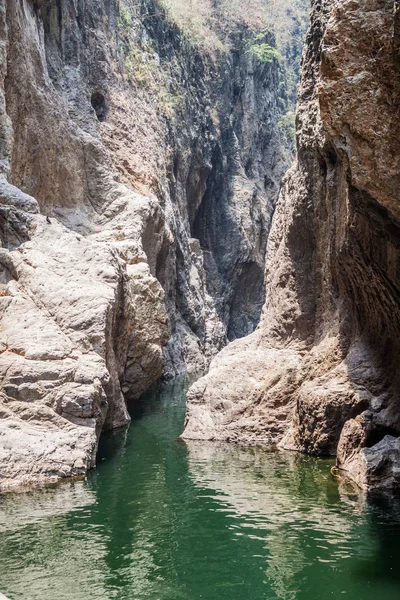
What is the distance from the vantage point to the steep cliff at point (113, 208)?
1602 cm

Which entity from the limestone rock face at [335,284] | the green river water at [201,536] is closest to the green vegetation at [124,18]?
the limestone rock face at [335,284]

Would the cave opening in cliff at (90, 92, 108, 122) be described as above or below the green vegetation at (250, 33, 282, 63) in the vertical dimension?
below

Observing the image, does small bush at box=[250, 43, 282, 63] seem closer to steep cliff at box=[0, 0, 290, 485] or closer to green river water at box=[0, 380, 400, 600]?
steep cliff at box=[0, 0, 290, 485]

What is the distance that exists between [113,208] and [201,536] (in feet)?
65.3

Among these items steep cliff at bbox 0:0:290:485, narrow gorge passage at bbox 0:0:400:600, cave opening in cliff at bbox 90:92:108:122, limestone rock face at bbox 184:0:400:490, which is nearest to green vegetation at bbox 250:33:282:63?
steep cliff at bbox 0:0:290:485

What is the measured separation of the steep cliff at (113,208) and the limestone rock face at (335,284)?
184 inches

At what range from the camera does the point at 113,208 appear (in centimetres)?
2881

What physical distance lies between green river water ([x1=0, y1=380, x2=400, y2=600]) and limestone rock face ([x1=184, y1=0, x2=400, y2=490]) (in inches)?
57.8

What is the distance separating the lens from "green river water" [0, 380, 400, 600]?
8.84 m

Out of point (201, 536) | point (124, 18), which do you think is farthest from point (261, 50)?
point (201, 536)

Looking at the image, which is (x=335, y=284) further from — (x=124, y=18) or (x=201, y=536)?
(x=124, y=18)

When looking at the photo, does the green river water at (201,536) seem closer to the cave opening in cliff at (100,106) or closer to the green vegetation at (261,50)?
the cave opening in cliff at (100,106)

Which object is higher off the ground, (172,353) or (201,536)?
(172,353)

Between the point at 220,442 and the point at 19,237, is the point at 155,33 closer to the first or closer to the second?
the point at 19,237
